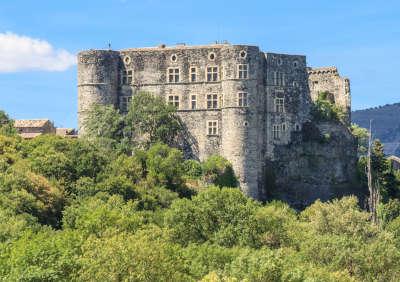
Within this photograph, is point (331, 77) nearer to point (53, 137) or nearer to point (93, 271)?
point (53, 137)

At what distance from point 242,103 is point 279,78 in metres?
6.22

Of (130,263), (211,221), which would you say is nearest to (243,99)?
(211,221)

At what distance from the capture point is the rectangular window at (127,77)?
366ft

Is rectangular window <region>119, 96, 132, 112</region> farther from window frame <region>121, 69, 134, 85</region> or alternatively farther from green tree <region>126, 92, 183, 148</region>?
green tree <region>126, 92, 183, 148</region>

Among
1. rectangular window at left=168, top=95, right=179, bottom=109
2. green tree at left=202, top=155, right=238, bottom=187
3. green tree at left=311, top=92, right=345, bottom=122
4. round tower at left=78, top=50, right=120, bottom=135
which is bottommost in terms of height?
green tree at left=202, top=155, right=238, bottom=187

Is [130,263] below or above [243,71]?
below

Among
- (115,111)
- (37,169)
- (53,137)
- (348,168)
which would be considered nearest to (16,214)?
(37,169)

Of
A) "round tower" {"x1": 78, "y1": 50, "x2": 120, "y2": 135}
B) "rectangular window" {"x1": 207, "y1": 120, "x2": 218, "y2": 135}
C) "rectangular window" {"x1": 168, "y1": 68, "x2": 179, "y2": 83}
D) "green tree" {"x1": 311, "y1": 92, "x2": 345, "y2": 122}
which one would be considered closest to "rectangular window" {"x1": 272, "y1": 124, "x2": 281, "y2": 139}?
"green tree" {"x1": 311, "y1": 92, "x2": 345, "y2": 122}

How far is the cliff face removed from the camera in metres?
110

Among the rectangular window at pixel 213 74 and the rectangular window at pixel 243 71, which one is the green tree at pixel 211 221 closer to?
the rectangular window at pixel 243 71

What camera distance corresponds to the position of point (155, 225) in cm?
8381

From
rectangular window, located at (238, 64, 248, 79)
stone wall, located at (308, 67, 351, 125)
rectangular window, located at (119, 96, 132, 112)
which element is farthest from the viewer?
stone wall, located at (308, 67, 351, 125)

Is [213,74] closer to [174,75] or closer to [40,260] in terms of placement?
[174,75]

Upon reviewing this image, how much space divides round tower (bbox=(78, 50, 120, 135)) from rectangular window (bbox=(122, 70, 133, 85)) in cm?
83
